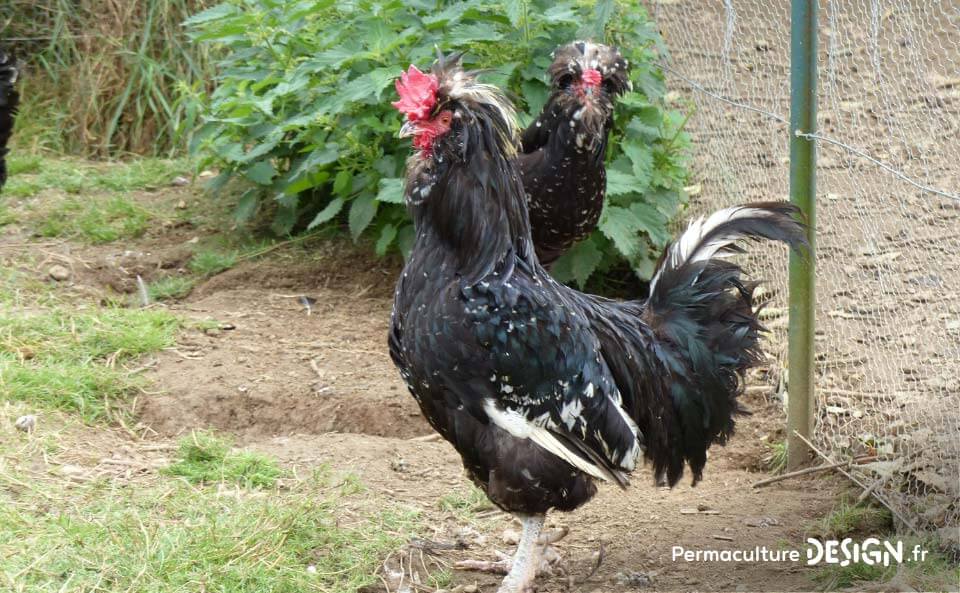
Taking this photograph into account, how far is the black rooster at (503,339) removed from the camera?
3.33 meters

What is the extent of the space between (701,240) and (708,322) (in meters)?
0.30

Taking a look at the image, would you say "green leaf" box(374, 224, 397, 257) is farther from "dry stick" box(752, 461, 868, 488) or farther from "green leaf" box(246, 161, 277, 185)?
"dry stick" box(752, 461, 868, 488)

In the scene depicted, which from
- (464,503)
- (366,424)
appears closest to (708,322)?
(464,503)

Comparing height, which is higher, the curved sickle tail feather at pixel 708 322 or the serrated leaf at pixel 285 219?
the curved sickle tail feather at pixel 708 322

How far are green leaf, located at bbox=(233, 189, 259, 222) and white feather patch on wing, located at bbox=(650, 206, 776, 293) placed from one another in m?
3.42

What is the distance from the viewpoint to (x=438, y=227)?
136 inches

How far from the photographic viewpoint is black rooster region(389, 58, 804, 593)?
3.33 meters

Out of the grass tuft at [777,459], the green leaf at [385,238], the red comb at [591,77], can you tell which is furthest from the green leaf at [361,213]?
the grass tuft at [777,459]

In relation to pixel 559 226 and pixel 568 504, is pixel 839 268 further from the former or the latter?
pixel 568 504

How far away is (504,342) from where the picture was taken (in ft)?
10.9

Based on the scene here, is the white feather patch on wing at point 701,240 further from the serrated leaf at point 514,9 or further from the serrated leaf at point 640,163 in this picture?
the serrated leaf at point 514,9

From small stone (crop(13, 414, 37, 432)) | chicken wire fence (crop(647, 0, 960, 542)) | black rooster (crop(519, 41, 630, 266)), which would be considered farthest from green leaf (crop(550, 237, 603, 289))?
small stone (crop(13, 414, 37, 432))

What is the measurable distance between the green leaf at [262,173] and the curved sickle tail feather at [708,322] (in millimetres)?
3163

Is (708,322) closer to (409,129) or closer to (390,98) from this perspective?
(409,129)
